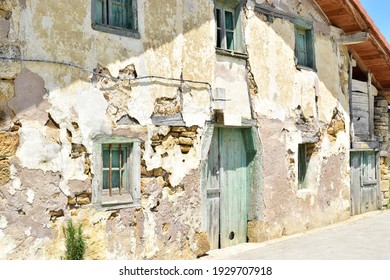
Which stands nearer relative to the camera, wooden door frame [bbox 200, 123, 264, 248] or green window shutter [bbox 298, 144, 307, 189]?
wooden door frame [bbox 200, 123, 264, 248]

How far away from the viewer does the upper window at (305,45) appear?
34.9 ft

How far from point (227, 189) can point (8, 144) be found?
398cm

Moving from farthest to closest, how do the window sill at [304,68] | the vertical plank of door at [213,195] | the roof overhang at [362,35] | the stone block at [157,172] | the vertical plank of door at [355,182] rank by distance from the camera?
the vertical plank of door at [355,182] → the roof overhang at [362,35] → the window sill at [304,68] → the vertical plank of door at [213,195] → the stone block at [157,172]

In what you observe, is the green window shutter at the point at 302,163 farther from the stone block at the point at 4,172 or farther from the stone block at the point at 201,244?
the stone block at the point at 4,172

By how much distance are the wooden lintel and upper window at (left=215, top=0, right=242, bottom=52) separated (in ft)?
12.0

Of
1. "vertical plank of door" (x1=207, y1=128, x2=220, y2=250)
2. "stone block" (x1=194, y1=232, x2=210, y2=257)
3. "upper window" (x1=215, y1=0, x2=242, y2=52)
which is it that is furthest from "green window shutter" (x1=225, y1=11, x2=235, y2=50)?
"stone block" (x1=194, y1=232, x2=210, y2=257)

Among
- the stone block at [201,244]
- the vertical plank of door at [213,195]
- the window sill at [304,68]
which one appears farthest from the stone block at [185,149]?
the window sill at [304,68]

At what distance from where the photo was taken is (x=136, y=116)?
7086 millimetres

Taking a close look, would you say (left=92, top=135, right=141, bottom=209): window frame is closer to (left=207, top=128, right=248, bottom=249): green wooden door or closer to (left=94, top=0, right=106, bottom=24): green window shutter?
(left=94, top=0, right=106, bottom=24): green window shutter

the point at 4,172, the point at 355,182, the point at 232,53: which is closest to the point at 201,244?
the point at 232,53

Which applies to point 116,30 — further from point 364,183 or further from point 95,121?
point 364,183

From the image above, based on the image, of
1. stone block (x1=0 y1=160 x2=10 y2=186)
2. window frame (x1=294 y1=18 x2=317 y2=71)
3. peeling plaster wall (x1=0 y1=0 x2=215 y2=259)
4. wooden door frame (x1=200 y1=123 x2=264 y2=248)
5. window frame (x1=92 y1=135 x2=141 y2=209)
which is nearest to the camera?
stone block (x1=0 y1=160 x2=10 y2=186)

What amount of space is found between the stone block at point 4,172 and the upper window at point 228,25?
13.6 feet

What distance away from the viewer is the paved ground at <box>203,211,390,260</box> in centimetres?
→ 787
